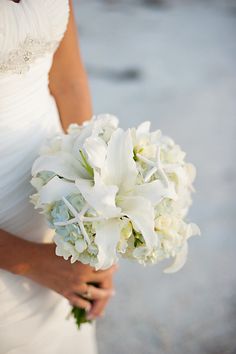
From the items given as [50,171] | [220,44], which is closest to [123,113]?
[220,44]

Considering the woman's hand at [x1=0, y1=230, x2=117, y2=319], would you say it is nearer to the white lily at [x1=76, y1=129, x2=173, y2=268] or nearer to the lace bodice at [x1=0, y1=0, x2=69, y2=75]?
the white lily at [x1=76, y1=129, x2=173, y2=268]

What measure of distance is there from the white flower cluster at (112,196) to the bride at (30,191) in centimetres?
18

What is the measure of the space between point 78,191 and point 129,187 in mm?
109

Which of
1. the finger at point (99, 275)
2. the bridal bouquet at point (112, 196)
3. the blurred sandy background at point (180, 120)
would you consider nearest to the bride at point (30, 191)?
the finger at point (99, 275)

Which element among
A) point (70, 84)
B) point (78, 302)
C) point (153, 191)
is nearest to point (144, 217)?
point (153, 191)

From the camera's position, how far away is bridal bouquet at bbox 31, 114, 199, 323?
0.94 m

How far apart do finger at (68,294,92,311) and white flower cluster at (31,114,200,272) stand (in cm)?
30

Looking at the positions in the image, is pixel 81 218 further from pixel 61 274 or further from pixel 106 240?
pixel 61 274

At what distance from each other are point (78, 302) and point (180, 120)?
2.77 m

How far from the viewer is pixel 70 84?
1.48 metres

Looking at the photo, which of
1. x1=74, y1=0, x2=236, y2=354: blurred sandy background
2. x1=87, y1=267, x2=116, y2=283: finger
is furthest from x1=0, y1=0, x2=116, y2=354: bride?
x1=74, y1=0, x2=236, y2=354: blurred sandy background

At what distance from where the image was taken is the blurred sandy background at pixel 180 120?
2.26 meters

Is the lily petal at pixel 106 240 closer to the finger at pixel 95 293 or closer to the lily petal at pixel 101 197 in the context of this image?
the lily petal at pixel 101 197

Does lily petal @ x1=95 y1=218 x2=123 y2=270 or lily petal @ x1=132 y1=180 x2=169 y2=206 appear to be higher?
lily petal @ x1=132 y1=180 x2=169 y2=206
